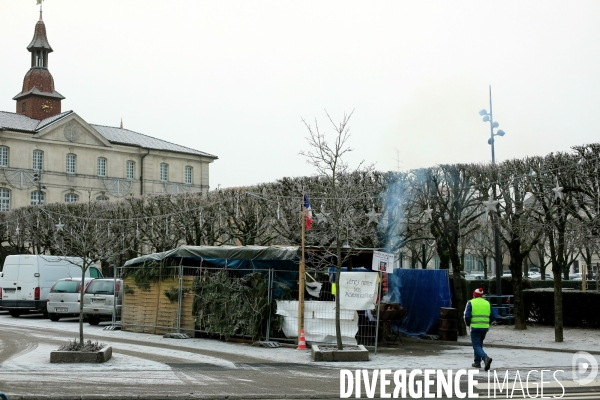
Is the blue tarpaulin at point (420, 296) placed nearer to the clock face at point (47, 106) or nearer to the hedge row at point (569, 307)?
the hedge row at point (569, 307)

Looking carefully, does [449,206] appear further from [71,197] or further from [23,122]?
[23,122]

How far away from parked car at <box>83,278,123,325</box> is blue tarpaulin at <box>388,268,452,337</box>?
9247 millimetres

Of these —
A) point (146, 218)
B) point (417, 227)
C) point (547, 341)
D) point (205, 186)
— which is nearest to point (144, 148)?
point (205, 186)

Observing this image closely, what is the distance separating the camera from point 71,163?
69750 mm

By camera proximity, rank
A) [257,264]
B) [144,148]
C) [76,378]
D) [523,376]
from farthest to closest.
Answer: [144,148]
[257,264]
[523,376]
[76,378]

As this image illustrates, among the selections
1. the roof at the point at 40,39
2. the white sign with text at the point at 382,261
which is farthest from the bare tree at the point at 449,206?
the roof at the point at 40,39

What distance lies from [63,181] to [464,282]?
5268 cm

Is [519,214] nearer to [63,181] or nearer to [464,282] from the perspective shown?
[464,282]

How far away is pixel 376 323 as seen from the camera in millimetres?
18266

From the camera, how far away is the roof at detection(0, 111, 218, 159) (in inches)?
2662

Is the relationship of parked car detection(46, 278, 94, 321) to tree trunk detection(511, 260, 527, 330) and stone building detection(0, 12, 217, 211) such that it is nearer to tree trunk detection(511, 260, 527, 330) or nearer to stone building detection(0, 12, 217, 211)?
tree trunk detection(511, 260, 527, 330)

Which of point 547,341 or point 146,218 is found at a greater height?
point 146,218

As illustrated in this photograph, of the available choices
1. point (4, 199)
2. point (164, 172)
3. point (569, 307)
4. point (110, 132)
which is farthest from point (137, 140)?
point (569, 307)

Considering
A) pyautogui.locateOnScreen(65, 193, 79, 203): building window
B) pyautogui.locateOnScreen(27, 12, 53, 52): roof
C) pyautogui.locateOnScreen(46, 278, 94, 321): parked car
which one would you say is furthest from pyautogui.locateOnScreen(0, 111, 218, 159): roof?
pyautogui.locateOnScreen(46, 278, 94, 321): parked car
